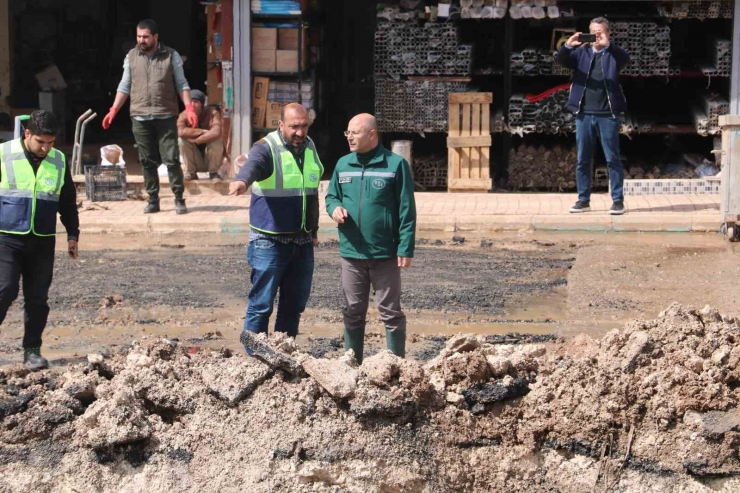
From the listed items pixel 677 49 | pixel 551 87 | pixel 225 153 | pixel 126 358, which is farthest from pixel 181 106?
pixel 126 358

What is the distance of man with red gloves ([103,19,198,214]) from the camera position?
13.6 metres

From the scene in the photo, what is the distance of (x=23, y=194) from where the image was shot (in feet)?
27.0

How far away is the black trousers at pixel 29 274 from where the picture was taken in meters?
8.20

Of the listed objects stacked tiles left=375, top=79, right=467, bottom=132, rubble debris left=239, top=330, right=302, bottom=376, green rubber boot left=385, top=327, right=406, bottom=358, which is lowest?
green rubber boot left=385, top=327, right=406, bottom=358

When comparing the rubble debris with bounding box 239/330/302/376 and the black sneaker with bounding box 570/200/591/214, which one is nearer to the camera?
the rubble debris with bounding box 239/330/302/376

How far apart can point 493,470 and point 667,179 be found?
988 centimetres

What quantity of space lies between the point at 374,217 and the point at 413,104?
8.63 m

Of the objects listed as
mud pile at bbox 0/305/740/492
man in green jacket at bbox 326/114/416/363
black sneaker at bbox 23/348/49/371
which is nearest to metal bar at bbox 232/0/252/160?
black sneaker at bbox 23/348/49/371

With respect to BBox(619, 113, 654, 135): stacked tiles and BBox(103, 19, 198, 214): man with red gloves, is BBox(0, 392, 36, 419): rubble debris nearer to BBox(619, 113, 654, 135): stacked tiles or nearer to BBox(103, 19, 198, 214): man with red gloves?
BBox(103, 19, 198, 214): man with red gloves

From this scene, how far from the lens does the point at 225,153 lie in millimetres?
15961

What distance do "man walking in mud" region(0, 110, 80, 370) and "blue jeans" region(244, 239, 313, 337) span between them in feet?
4.80

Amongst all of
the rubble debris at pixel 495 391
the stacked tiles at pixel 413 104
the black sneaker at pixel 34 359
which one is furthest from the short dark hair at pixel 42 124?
the stacked tiles at pixel 413 104

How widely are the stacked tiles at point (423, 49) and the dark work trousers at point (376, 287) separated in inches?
335

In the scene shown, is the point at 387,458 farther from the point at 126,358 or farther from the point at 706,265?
the point at 706,265
